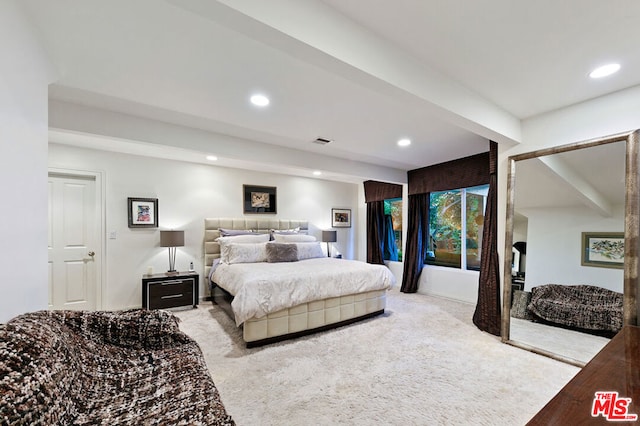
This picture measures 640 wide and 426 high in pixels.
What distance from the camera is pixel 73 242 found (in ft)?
12.6

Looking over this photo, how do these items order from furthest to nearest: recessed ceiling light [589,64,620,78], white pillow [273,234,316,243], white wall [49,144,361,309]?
1. white pillow [273,234,316,243]
2. white wall [49,144,361,309]
3. recessed ceiling light [589,64,620,78]

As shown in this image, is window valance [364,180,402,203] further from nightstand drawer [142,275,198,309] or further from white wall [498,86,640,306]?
nightstand drawer [142,275,198,309]

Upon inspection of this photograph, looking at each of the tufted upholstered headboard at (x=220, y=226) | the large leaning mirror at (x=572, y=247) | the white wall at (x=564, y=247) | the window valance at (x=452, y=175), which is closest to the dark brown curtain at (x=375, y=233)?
the window valance at (x=452, y=175)

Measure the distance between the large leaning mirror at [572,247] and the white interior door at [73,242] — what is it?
5.29 m

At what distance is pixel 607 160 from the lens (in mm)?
2424

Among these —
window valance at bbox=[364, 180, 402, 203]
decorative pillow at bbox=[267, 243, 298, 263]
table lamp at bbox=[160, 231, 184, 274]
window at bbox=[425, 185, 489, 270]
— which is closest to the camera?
table lamp at bbox=[160, 231, 184, 274]

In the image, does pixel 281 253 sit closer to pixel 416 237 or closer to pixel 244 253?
pixel 244 253

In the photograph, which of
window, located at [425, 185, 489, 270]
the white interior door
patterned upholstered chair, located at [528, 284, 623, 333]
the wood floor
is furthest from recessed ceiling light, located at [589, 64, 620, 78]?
the white interior door

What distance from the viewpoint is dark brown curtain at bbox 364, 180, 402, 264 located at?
6031 mm

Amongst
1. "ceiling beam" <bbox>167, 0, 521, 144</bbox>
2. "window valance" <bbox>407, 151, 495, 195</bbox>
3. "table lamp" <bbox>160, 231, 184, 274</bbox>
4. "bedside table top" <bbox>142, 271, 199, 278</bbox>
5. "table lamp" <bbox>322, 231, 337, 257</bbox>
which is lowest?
"bedside table top" <bbox>142, 271, 199, 278</bbox>

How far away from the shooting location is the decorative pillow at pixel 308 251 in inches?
179

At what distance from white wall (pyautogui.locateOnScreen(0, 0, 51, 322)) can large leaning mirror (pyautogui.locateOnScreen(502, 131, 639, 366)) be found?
3.81 metres

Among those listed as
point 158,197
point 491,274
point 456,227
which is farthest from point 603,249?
point 158,197

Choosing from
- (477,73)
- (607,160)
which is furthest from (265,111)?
(607,160)
